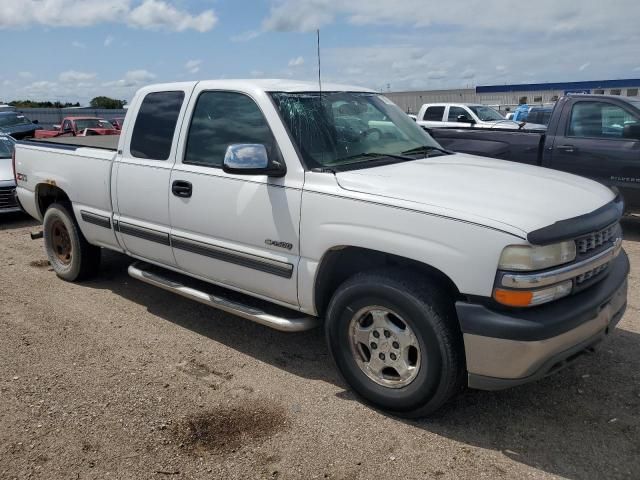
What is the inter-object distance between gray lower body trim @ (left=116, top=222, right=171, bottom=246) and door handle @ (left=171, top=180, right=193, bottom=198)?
14.5 inches

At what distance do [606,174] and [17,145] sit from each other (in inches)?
280

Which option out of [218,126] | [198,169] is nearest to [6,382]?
[198,169]

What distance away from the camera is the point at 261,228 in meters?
3.77

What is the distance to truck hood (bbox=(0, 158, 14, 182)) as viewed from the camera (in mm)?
9762

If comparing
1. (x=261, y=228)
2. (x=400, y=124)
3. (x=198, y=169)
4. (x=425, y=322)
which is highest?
(x=400, y=124)

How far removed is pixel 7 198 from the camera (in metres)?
9.53

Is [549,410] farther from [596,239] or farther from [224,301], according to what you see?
[224,301]

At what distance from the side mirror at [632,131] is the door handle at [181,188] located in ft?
19.7

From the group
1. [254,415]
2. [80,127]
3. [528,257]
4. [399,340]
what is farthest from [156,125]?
[80,127]

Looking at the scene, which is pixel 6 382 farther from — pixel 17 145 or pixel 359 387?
pixel 17 145

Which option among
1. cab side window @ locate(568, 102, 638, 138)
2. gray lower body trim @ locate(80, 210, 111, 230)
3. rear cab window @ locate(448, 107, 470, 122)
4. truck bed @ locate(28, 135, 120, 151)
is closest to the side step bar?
gray lower body trim @ locate(80, 210, 111, 230)

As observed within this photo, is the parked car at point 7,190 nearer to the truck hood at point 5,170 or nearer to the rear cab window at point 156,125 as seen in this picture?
the truck hood at point 5,170

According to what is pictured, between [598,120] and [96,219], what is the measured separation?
6458mm

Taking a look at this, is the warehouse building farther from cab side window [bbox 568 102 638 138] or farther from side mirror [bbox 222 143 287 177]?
side mirror [bbox 222 143 287 177]
